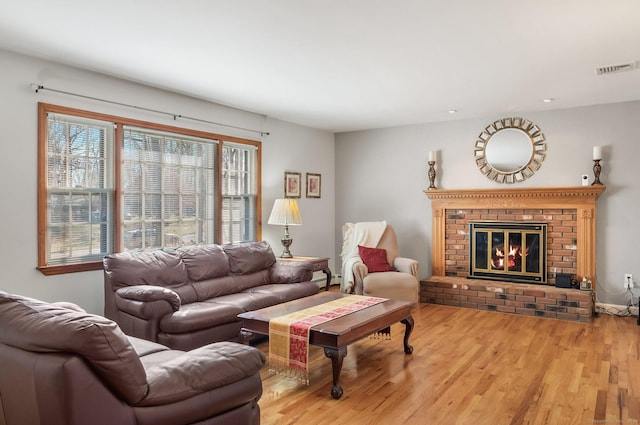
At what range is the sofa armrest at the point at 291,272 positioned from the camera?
15.9 feet

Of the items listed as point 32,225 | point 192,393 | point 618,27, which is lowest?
point 192,393

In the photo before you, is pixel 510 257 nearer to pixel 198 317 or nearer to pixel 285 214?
pixel 285 214

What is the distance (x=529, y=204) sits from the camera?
563 cm

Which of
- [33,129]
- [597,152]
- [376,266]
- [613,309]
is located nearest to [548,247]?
[613,309]

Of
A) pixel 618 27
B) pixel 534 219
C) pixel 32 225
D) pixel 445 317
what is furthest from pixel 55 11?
pixel 534 219

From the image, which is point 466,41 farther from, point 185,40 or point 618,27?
point 185,40

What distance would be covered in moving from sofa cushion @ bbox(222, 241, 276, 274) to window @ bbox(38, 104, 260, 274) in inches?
19.8

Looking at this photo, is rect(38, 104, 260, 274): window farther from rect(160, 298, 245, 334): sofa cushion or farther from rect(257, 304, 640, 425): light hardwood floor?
rect(257, 304, 640, 425): light hardwood floor

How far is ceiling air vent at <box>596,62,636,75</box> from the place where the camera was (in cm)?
376

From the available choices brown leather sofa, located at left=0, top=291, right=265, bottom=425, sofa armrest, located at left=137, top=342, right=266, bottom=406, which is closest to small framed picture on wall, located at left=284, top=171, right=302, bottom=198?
sofa armrest, located at left=137, top=342, right=266, bottom=406

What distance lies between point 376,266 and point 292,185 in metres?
1.71

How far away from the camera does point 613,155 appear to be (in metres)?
5.24

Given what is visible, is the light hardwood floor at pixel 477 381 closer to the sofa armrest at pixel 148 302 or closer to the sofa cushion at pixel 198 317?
the sofa cushion at pixel 198 317

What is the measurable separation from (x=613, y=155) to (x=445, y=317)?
274 cm
